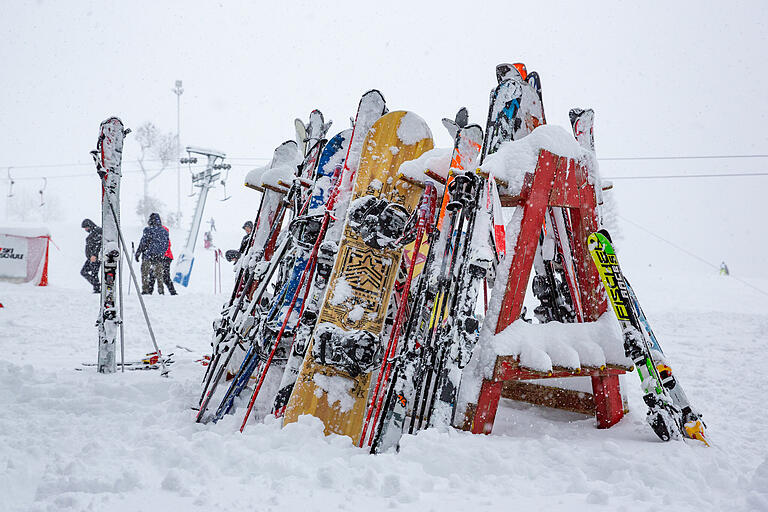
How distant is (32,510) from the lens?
1.43m

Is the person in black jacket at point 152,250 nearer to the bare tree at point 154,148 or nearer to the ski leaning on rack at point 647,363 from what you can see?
the ski leaning on rack at point 647,363

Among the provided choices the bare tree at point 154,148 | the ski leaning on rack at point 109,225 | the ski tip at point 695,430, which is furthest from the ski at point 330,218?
the bare tree at point 154,148

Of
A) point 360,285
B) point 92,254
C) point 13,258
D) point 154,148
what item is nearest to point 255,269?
point 360,285

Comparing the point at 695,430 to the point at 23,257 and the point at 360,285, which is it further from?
the point at 23,257

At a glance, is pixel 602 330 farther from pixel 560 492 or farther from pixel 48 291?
pixel 48 291

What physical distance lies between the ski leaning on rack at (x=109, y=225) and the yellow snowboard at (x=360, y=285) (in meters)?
1.83

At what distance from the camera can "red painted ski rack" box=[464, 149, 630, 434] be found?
2309 mm

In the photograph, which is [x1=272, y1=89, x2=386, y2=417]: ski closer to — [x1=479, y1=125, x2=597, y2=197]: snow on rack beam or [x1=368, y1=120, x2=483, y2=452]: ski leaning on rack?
[x1=368, y1=120, x2=483, y2=452]: ski leaning on rack

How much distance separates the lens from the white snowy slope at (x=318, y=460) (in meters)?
1.57

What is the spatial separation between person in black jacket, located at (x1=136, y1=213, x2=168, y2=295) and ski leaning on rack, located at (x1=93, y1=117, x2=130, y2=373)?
21.8 ft

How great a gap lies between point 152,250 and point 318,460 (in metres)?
9.16

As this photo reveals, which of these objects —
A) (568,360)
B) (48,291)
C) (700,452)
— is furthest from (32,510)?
(48,291)

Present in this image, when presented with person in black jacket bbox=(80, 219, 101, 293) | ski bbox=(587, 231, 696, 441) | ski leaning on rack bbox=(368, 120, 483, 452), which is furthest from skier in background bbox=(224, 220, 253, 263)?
person in black jacket bbox=(80, 219, 101, 293)

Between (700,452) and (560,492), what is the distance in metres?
0.87
